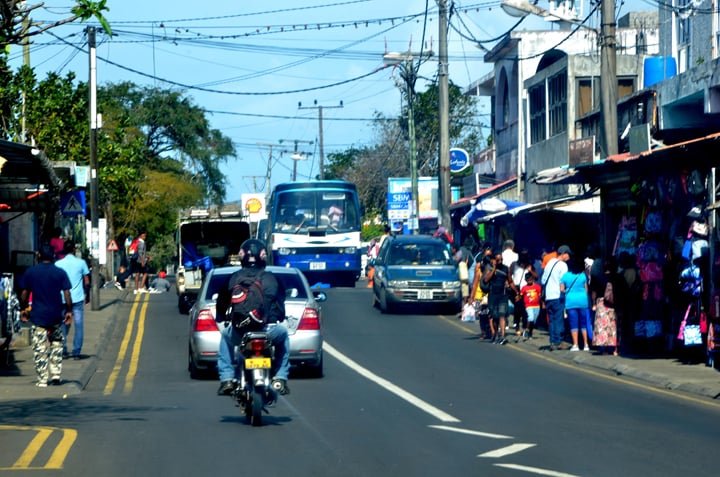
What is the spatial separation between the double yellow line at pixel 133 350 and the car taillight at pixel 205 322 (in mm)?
1245

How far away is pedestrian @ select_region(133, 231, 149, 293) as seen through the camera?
4066 centimetres

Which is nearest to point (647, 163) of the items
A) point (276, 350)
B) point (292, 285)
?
point (292, 285)

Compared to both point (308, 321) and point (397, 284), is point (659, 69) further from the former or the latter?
point (308, 321)

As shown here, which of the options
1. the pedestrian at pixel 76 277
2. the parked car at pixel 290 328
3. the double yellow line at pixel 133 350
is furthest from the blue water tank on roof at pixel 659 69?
the pedestrian at pixel 76 277

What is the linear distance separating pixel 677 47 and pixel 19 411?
845 inches

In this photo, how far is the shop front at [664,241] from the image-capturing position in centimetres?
1866

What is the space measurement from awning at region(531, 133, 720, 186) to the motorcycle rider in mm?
7456

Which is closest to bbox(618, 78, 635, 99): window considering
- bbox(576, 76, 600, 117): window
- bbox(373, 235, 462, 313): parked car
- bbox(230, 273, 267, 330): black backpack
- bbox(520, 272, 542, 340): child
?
bbox(576, 76, 600, 117): window

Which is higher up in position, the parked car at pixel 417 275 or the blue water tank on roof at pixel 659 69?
the blue water tank on roof at pixel 659 69

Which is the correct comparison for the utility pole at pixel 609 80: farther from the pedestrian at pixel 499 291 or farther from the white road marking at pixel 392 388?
the white road marking at pixel 392 388

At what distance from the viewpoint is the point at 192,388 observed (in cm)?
1678

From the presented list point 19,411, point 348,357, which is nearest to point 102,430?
point 19,411

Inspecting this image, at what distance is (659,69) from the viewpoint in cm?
2927

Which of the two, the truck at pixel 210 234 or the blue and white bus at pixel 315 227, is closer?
the truck at pixel 210 234
